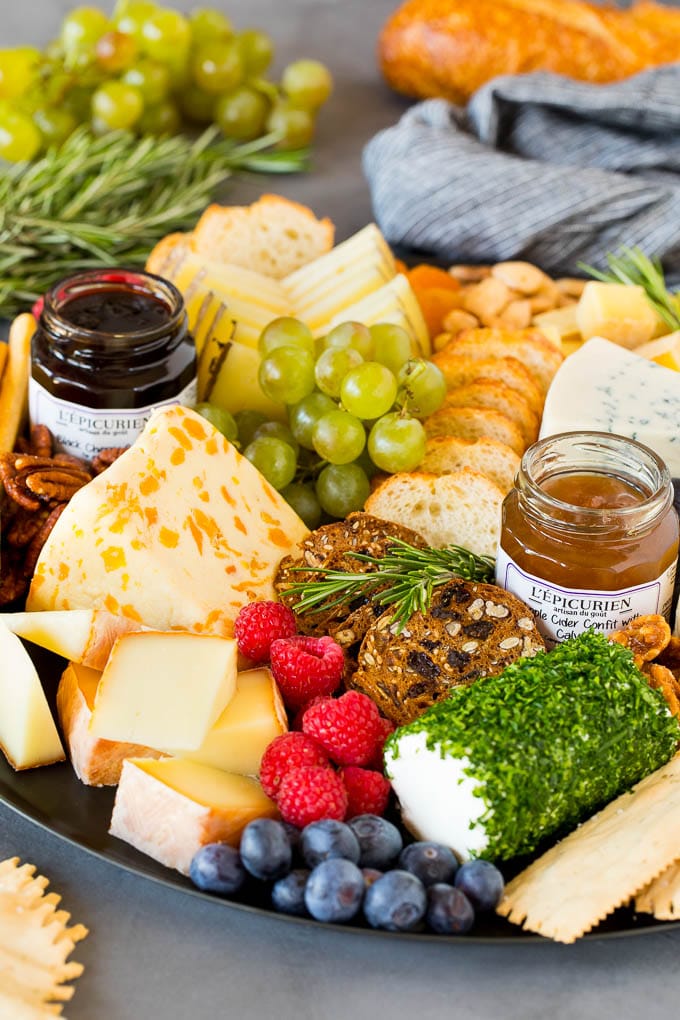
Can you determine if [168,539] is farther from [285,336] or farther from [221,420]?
[285,336]

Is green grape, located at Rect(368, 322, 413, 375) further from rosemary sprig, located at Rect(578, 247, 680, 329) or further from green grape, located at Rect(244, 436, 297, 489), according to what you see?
rosemary sprig, located at Rect(578, 247, 680, 329)

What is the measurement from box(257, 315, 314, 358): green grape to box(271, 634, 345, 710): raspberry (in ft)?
1.57

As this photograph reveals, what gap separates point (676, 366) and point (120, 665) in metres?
0.93

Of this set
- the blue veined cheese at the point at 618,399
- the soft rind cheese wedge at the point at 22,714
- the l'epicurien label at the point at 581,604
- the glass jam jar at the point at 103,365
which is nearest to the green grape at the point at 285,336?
the glass jam jar at the point at 103,365

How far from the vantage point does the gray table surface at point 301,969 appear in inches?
42.7

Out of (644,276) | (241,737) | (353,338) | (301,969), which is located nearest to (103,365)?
(353,338)

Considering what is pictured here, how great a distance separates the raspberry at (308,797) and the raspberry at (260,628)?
0.70ft

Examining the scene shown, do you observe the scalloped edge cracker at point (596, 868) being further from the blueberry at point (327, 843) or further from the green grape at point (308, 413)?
the green grape at point (308, 413)

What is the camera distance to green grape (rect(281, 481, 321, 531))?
63.6 inches

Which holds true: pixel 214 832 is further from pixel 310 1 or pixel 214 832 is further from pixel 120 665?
pixel 310 1

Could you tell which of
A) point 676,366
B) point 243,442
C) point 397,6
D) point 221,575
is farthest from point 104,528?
point 397,6

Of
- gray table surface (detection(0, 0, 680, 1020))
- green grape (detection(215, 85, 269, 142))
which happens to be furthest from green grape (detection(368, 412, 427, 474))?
green grape (detection(215, 85, 269, 142))

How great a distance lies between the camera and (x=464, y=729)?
3.78 ft

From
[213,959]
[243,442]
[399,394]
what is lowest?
[213,959]
